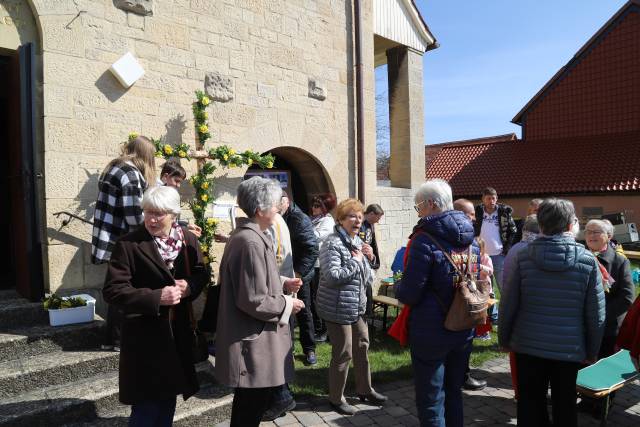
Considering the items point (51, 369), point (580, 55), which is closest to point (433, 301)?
point (51, 369)

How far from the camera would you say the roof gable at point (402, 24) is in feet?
26.1

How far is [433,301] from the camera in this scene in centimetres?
274

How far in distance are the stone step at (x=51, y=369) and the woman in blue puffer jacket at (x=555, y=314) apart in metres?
3.05

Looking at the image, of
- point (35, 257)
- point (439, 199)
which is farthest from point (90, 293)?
point (439, 199)

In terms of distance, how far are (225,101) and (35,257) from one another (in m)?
2.72

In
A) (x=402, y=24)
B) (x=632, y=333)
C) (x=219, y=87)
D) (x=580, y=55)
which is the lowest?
(x=632, y=333)

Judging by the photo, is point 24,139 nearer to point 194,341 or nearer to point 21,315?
point 21,315

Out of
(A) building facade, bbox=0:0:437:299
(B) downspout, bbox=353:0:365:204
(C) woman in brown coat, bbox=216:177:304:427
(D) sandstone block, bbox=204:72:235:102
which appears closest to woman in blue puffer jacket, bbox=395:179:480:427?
(C) woman in brown coat, bbox=216:177:304:427

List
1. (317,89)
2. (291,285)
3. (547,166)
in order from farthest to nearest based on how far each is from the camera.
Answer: (547,166)
(317,89)
(291,285)

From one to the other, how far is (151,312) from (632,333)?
3007 mm

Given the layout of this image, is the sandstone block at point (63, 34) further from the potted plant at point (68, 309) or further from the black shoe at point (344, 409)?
the black shoe at point (344, 409)

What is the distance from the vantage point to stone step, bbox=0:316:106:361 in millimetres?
3537

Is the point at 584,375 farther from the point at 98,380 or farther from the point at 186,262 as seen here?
the point at 98,380

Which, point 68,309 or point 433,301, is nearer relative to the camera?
point 433,301
